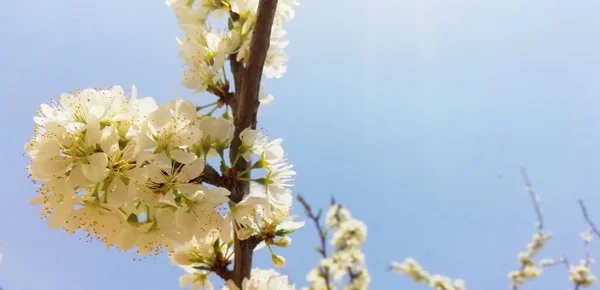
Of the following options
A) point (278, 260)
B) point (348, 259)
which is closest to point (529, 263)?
point (348, 259)

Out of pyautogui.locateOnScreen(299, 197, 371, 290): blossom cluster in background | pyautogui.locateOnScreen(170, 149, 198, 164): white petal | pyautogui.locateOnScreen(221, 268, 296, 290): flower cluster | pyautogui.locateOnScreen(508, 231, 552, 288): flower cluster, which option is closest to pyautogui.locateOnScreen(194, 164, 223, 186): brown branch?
pyautogui.locateOnScreen(170, 149, 198, 164): white petal

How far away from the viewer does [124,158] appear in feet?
3.49

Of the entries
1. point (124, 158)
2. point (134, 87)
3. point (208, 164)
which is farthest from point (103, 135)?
point (208, 164)

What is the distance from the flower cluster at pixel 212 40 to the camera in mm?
1674

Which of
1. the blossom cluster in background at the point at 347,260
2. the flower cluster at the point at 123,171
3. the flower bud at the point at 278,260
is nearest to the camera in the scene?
the flower cluster at the point at 123,171

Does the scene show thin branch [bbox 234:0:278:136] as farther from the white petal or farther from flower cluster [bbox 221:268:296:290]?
flower cluster [bbox 221:268:296:290]

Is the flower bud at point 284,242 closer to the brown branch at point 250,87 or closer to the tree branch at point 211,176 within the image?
the brown branch at point 250,87

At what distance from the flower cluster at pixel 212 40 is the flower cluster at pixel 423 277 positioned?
4.99 meters

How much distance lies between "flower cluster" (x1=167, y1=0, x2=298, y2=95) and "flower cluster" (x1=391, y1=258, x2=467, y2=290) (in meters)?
4.99

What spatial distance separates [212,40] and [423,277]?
19.1ft

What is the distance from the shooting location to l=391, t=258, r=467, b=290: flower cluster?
5.81 metres

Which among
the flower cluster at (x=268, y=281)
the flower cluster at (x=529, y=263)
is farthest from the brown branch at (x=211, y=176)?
the flower cluster at (x=529, y=263)

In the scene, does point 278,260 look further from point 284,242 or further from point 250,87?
point 250,87

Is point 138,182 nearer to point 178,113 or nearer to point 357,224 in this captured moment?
point 178,113
